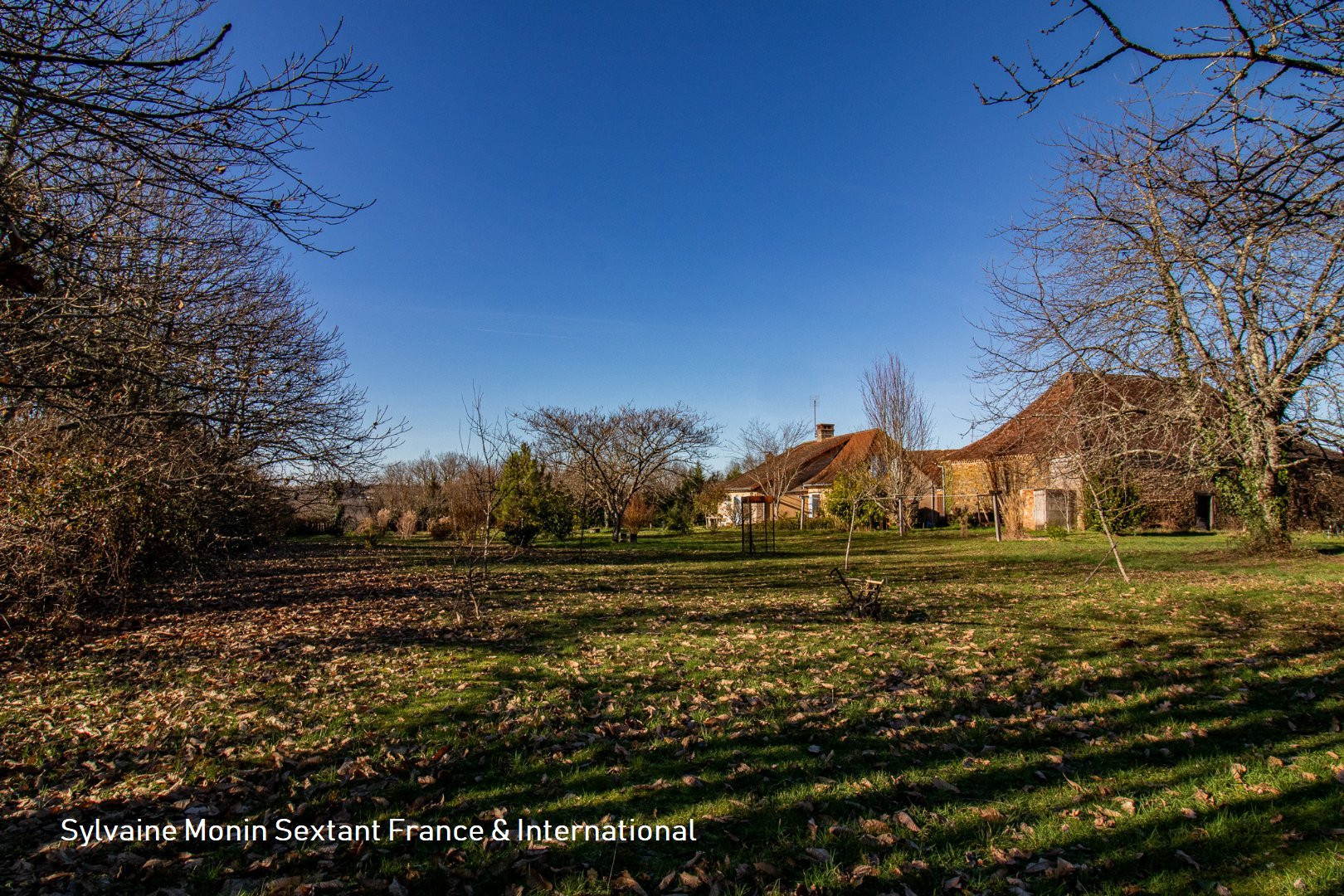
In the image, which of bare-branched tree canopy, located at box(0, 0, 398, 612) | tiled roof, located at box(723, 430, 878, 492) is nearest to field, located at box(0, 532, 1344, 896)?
bare-branched tree canopy, located at box(0, 0, 398, 612)

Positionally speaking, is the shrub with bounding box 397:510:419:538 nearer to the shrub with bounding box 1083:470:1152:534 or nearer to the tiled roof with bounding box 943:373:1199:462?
the tiled roof with bounding box 943:373:1199:462

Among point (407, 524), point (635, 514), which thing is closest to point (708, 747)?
point (635, 514)

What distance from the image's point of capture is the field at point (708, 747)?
3.10m

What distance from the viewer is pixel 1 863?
3092mm

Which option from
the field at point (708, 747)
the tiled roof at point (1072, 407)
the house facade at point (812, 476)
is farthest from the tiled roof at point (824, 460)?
the field at point (708, 747)

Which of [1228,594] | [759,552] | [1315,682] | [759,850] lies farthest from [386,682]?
[759,552]

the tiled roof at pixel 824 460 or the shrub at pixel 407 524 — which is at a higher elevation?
the tiled roof at pixel 824 460

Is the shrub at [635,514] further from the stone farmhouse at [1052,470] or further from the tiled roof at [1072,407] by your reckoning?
the tiled roof at [1072,407]

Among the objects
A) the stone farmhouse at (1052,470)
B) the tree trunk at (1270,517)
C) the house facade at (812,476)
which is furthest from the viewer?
the house facade at (812,476)

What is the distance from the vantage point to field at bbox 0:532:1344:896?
3104mm

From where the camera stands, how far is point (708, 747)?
178 inches

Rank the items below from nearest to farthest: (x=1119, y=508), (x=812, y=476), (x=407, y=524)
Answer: (x=1119, y=508) < (x=407, y=524) < (x=812, y=476)

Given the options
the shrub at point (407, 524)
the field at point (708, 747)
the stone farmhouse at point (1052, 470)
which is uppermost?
the stone farmhouse at point (1052, 470)

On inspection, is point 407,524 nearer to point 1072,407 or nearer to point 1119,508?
point 1072,407
